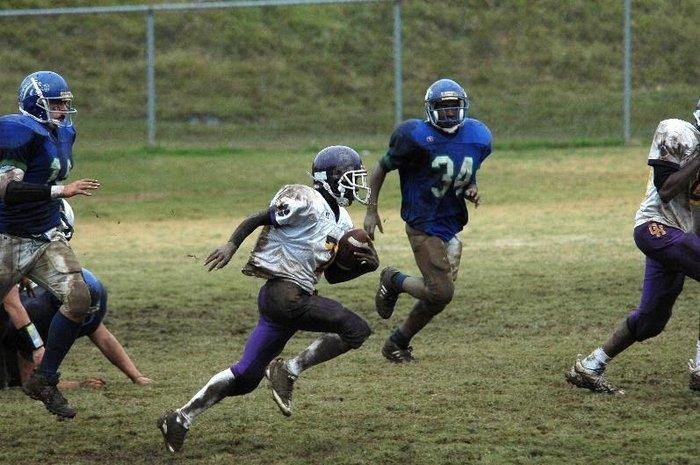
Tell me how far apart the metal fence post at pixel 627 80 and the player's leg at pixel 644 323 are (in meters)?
12.8

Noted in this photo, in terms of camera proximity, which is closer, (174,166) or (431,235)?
(431,235)

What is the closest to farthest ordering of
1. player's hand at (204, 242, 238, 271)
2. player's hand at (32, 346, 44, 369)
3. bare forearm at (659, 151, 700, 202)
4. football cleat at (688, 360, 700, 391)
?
1. player's hand at (204, 242, 238, 271)
2. bare forearm at (659, 151, 700, 202)
3. football cleat at (688, 360, 700, 391)
4. player's hand at (32, 346, 44, 369)

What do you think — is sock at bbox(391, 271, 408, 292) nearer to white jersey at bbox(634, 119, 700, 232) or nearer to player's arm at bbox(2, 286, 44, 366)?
Result: white jersey at bbox(634, 119, 700, 232)

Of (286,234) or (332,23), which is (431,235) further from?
(332,23)

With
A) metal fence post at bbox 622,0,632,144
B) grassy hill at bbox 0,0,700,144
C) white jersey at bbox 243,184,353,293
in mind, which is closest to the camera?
white jersey at bbox 243,184,353,293

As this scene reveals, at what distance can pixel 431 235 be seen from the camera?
30.1 ft

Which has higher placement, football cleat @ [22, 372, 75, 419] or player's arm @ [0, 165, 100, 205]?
player's arm @ [0, 165, 100, 205]

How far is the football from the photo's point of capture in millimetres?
7047

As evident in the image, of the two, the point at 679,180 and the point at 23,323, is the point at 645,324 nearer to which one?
the point at 679,180

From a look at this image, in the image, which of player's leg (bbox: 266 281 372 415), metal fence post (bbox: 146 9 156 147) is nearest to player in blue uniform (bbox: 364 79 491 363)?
player's leg (bbox: 266 281 372 415)

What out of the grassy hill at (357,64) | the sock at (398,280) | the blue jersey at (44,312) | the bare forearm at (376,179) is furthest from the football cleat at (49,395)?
the grassy hill at (357,64)

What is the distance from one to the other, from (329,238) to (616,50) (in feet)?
55.0

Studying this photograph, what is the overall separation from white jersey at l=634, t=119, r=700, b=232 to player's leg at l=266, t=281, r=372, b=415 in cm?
206

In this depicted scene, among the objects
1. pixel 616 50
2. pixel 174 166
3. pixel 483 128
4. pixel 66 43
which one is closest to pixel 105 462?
pixel 483 128
